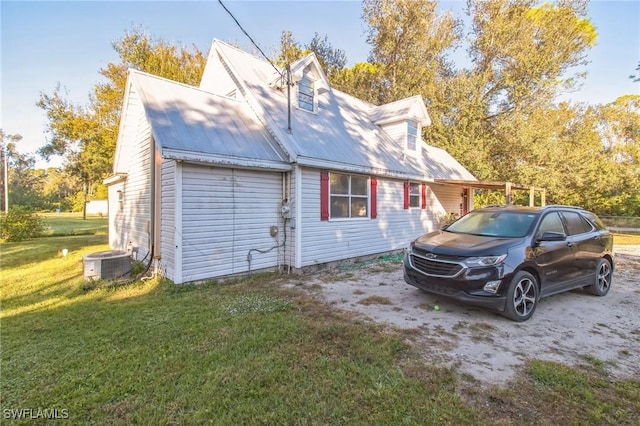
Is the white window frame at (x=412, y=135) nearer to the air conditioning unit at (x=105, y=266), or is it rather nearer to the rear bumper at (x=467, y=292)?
the rear bumper at (x=467, y=292)

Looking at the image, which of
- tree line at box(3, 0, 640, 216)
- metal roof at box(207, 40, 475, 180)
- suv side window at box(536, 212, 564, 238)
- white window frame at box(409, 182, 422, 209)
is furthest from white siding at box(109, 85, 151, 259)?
tree line at box(3, 0, 640, 216)

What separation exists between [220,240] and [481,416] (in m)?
5.48

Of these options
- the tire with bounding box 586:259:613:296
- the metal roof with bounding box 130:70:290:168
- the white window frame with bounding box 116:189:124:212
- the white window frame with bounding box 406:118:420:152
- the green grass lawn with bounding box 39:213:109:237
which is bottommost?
the tire with bounding box 586:259:613:296

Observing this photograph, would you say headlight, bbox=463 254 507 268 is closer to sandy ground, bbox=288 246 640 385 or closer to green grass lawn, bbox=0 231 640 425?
sandy ground, bbox=288 246 640 385

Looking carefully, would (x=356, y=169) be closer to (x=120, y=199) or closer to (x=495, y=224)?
(x=495, y=224)

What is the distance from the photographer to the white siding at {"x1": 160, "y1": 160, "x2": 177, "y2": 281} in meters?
6.18

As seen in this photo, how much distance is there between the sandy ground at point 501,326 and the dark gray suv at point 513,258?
13.4 inches

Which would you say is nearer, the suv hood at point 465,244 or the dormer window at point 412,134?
the suv hood at point 465,244

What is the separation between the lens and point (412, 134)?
41.4ft

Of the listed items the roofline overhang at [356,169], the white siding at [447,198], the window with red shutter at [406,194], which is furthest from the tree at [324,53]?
the roofline overhang at [356,169]

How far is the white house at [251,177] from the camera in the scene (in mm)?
6250

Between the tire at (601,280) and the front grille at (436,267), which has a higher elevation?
the front grille at (436,267)

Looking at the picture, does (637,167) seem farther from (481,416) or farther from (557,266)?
(481,416)

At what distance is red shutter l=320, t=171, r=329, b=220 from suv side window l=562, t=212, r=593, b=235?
5021 millimetres
